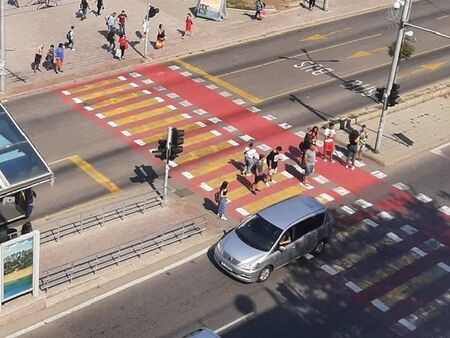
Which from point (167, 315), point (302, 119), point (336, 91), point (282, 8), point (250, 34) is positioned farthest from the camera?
point (282, 8)

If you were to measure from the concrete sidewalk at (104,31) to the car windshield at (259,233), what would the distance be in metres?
16.8

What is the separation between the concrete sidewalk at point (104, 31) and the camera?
121 feet

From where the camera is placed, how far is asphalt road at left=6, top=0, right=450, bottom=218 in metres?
27.6

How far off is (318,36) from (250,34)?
13.8 ft

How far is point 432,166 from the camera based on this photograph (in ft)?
97.5

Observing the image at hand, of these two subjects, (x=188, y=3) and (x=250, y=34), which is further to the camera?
(x=188, y=3)

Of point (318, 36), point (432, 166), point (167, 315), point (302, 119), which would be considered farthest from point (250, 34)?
point (167, 315)

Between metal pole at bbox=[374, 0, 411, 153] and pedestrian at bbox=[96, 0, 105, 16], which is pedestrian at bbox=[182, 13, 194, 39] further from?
metal pole at bbox=[374, 0, 411, 153]

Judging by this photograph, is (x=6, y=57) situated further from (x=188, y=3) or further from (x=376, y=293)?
(x=376, y=293)

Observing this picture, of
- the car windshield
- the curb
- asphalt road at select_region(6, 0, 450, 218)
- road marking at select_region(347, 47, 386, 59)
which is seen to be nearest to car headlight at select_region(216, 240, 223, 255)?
the car windshield

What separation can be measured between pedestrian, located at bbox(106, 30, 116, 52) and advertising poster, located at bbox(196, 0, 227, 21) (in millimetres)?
7480

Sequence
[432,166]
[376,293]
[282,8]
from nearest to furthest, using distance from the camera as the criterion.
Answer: [376,293] < [432,166] < [282,8]

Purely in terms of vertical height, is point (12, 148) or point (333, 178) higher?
point (12, 148)

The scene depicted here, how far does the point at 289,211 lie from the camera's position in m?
22.5
